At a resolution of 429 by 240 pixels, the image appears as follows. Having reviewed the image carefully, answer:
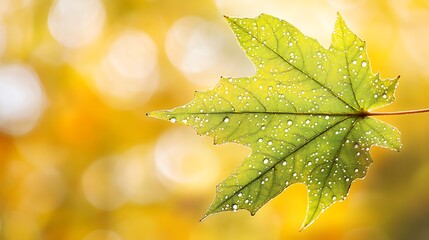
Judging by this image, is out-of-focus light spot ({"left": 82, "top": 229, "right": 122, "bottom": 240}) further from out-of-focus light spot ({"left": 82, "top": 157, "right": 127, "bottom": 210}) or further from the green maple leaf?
the green maple leaf

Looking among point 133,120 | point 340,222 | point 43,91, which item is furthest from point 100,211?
point 340,222

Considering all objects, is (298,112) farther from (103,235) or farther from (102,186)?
(102,186)

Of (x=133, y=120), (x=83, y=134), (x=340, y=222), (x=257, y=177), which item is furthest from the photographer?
(x=133, y=120)

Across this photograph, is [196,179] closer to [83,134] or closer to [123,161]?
[123,161]

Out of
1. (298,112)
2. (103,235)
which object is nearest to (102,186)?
(103,235)

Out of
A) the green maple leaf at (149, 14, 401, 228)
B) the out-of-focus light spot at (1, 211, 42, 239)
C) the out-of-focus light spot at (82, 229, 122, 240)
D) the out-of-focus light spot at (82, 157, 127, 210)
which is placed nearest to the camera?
the green maple leaf at (149, 14, 401, 228)

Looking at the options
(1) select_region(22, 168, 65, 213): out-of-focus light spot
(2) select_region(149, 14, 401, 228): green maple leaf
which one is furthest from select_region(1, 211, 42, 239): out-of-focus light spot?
(2) select_region(149, 14, 401, 228): green maple leaf

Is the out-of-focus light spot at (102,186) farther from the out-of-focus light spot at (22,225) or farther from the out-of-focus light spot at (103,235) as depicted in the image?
the out-of-focus light spot at (22,225)
